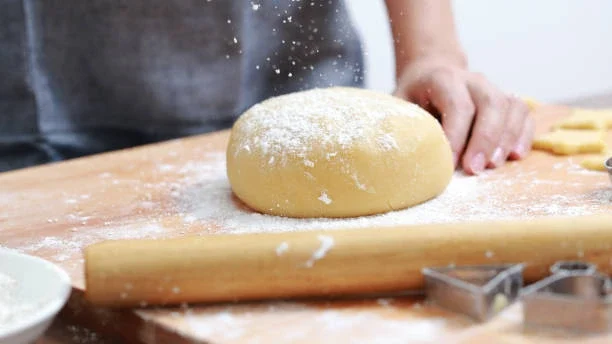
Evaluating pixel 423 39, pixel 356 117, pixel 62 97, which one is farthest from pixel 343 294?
pixel 62 97

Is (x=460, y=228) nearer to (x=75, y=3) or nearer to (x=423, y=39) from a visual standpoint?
(x=423, y=39)

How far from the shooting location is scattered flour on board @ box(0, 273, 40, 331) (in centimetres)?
83

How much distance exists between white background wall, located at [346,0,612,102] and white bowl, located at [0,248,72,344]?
2.42 metres

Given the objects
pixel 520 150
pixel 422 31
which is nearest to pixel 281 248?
pixel 520 150

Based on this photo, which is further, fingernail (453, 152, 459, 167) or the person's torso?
the person's torso

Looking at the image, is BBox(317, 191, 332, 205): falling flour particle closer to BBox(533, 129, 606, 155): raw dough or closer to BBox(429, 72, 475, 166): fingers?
BBox(429, 72, 475, 166): fingers

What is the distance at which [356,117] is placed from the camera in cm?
117

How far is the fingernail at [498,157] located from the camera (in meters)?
1.37

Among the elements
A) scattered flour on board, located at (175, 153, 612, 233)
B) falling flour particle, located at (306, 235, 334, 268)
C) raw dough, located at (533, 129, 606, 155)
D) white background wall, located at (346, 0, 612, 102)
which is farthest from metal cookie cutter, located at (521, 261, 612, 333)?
white background wall, located at (346, 0, 612, 102)

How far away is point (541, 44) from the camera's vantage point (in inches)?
133

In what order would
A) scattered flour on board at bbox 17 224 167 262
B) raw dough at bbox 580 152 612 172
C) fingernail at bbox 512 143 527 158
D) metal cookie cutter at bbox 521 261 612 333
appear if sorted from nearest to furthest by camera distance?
1. metal cookie cutter at bbox 521 261 612 333
2. scattered flour on board at bbox 17 224 167 262
3. raw dough at bbox 580 152 612 172
4. fingernail at bbox 512 143 527 158

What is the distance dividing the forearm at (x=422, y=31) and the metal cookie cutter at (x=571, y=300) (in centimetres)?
85

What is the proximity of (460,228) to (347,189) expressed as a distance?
28cm

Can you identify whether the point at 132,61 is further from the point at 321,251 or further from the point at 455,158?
the point at 321,251
